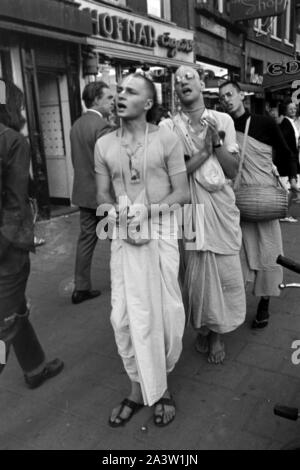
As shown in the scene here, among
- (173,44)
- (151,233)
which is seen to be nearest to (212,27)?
(173,44)

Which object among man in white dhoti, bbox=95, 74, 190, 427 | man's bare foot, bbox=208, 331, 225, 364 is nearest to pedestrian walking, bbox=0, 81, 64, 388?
man in white dhoti, bbox=95, 74, 190, 427

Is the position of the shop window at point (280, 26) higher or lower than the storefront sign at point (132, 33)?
higher

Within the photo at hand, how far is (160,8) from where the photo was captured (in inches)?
460

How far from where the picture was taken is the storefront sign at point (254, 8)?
14078 mm

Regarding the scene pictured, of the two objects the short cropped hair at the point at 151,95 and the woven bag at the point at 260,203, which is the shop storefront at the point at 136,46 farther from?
the short cropped hair at the point at 151,95

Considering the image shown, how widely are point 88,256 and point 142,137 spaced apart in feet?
7.02

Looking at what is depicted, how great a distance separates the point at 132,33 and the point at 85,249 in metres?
7.17

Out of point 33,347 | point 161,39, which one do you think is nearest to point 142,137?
point 33,347

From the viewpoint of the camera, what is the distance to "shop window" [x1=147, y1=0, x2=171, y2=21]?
11172 mm

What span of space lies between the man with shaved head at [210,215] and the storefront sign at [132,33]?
692 cm

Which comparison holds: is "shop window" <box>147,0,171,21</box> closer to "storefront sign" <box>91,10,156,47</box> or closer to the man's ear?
"storefront sign" <box>91,10,156,47</box>

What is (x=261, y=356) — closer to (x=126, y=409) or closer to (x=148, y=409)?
(x=148, y=409)

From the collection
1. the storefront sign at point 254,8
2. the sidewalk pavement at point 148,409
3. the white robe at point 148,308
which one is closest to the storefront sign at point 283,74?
the storefront sign at point 254,8
